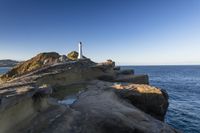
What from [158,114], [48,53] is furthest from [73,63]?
[158,114]

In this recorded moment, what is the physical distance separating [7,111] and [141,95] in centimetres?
1192

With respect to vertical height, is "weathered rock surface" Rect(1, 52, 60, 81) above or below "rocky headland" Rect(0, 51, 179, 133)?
Result: above

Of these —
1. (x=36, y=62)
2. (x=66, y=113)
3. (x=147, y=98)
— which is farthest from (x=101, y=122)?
(x=36, y=62)

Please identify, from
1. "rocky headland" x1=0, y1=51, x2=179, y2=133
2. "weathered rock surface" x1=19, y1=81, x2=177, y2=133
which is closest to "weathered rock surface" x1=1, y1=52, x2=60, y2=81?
"rocky headland" x1=0, y1=51, x2=179, y2=133

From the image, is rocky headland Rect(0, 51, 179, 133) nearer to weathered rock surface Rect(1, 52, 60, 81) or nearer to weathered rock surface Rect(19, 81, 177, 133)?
weathered rock surface Rect(19, 81, 177, 133)

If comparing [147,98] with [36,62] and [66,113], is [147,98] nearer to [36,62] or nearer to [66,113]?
[66,113]

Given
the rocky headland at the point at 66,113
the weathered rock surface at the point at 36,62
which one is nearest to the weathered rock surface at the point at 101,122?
the rocky headland at the point at 66,113

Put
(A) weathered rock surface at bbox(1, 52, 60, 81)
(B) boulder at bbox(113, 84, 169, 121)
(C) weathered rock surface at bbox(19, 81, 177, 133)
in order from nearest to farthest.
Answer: (C) weathered rock surface at bbox(19, 81, 177, 133), (B) boulder at bbox(113, 84, 169, 121), (A) weathered rock surface at bbox(1, 52, 60, 81)

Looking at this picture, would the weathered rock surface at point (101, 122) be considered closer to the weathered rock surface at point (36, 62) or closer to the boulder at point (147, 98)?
the boulder at point (147, 98)

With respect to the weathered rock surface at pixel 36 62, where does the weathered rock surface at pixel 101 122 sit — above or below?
below

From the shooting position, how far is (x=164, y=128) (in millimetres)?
11742

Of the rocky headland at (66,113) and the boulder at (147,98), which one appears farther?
the boulder at (147,98)

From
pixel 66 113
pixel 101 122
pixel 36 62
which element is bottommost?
pixel 101 122

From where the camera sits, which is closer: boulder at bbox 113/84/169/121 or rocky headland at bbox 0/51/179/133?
rocky headland at bbox 0/51/179/133
